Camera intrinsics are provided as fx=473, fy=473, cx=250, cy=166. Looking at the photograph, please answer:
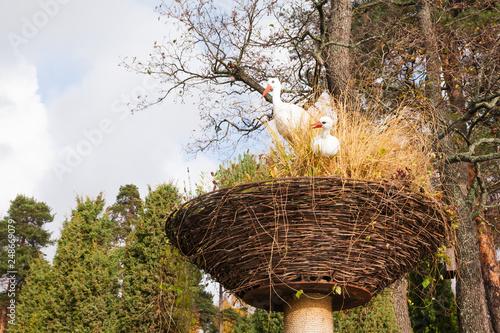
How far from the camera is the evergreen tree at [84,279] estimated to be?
7844 mm

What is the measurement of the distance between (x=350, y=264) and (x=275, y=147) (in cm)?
76

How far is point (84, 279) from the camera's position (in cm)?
807

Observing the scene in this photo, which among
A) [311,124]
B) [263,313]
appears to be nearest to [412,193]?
[311,124]

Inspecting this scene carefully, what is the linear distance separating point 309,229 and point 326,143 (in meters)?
0.45

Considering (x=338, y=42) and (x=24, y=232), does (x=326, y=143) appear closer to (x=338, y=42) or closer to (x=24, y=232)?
(x=338, y=42)

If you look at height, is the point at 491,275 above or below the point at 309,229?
above

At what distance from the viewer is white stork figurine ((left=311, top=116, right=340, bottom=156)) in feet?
7.09

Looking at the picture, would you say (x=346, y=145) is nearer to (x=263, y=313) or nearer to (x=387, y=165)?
(x=387, y=165)

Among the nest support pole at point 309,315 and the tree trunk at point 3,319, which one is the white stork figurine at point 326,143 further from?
the tree trunk at point 3,319

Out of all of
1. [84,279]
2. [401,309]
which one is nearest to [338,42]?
[401,309]

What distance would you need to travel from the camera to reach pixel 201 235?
83.0 inches

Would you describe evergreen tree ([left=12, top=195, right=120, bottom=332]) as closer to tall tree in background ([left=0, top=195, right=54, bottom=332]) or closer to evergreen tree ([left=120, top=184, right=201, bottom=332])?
evergreen tree ([left=120, top=184, right=201, bottom=332])

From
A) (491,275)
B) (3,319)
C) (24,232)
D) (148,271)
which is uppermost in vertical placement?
(24,232)

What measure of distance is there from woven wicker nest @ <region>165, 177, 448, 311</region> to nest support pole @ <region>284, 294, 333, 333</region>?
6 centimetres
